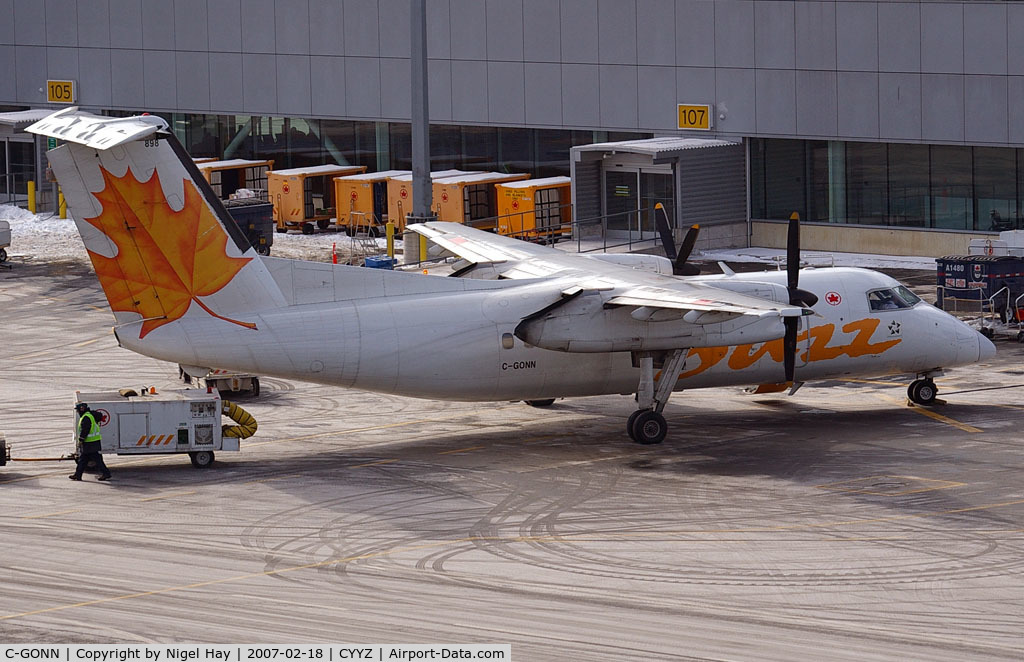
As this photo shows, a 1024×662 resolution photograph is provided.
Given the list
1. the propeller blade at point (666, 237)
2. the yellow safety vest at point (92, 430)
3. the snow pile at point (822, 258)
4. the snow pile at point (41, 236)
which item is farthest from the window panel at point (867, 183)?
the yellow safety vest at point (92, 430)

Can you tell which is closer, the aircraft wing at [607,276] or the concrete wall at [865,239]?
the aircraft wing at [607,276]

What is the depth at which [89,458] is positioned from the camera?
2845cm

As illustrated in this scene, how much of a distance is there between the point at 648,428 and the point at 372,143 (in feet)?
137

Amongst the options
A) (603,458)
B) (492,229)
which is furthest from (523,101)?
(603,458)

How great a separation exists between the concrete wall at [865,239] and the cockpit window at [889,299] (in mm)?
20389

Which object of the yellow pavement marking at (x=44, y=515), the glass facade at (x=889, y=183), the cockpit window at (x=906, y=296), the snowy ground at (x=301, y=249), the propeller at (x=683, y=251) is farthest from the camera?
the snowy ground at (x=301, y=249)

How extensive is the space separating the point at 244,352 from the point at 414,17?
23.6 metres

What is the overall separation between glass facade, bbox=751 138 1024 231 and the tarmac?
60.9ft

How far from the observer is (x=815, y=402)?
3672 centimetres

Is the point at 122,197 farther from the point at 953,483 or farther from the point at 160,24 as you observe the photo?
the point at 160,24

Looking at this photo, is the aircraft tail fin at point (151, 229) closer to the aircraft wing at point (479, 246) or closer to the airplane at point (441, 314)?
the airplane at point (441, 314)

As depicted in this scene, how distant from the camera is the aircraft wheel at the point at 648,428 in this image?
104 feet

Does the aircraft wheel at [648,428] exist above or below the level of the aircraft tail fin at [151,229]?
below

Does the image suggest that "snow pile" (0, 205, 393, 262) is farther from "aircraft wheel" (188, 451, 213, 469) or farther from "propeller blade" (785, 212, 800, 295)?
"propeller blade" (785, 212, 800, 295)
